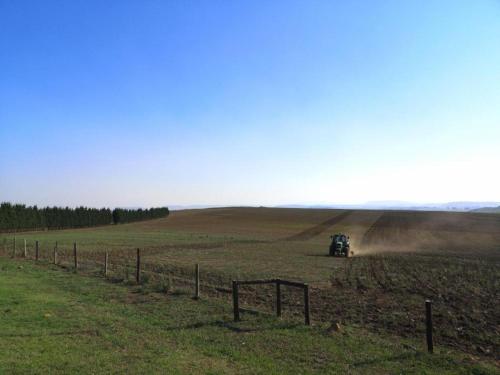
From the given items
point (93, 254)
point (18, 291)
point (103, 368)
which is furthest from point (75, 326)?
point (93, 254)

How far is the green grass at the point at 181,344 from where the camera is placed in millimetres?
8961

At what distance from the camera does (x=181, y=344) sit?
34.5 ft

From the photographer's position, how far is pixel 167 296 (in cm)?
1686

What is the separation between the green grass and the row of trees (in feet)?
214

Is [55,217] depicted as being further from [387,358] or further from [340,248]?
[387,358]

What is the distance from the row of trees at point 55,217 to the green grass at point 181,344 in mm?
65200

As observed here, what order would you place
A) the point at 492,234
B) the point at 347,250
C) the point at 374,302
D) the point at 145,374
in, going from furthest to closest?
the point at 492,234
the point at 347,250
the point at 374,302
the point at 145,374

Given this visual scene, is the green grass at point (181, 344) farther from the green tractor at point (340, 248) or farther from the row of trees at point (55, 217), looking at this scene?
the row of trees at point (55, 217)

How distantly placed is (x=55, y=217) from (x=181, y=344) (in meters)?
82.6

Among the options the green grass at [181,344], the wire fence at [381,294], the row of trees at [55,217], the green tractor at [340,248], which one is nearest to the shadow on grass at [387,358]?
the green grass at [181,344]

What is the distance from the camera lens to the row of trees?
7306cm

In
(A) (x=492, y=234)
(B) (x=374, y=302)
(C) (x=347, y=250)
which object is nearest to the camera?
(B) (x=374, y=302)

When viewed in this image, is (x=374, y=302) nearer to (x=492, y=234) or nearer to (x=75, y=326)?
(x=75, y=326)

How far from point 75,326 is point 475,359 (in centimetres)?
1001
